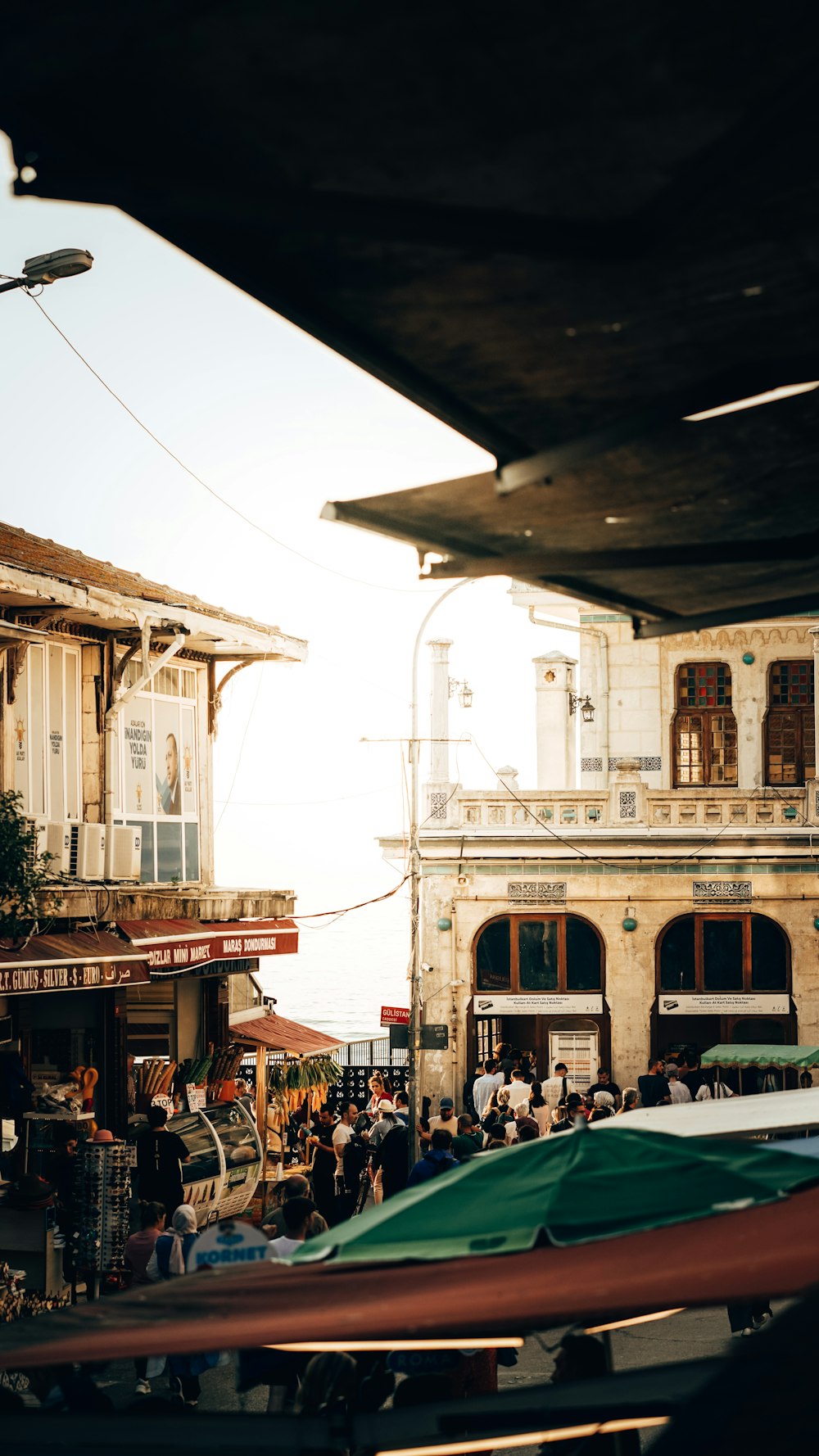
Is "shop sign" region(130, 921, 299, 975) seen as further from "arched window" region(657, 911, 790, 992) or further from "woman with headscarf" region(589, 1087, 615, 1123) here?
"arched window" region(657, 911, 790, 992)

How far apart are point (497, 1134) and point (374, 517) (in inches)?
446

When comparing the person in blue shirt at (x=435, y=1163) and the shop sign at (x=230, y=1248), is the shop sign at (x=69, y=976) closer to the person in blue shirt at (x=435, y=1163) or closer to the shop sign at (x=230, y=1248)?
the person in blue shirt at (x=435, y=1163)

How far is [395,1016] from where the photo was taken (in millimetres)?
26594

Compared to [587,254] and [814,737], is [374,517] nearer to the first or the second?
[587,254]

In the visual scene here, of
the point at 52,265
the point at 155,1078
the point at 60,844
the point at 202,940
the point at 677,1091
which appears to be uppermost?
the point at 52,265

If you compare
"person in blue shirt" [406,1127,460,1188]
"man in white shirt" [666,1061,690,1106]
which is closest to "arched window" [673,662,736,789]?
"man in white shirt" [666,1061,690,1106]

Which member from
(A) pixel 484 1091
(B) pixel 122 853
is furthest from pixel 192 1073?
(A) pixel 484 1091

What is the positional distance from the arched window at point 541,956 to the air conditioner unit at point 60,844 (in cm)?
1514

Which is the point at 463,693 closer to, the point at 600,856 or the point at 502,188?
the point at 600,856

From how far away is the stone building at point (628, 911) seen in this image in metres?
30.8

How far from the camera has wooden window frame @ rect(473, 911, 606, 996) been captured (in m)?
31.2

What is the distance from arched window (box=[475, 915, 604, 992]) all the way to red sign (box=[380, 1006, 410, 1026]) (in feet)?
15.0

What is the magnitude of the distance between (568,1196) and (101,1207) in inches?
330

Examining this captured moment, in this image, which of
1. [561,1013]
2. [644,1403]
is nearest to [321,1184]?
[644,1403]
